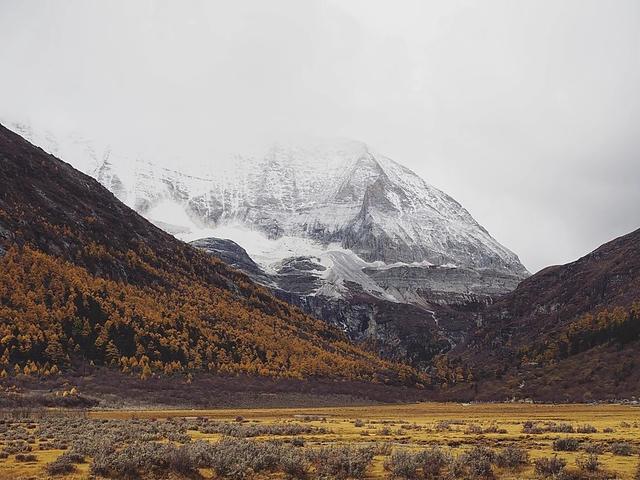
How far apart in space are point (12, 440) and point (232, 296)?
13131cm

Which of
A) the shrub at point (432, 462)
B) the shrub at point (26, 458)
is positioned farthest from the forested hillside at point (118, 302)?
the shrub at point (432, 462)

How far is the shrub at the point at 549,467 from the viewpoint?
22062mm

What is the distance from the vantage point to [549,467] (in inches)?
888

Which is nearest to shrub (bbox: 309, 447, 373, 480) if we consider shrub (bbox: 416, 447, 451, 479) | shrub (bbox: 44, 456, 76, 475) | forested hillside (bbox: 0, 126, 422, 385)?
shrub (bbox: 416, 447, 451, 479)

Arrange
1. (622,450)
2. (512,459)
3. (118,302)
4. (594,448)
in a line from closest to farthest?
(512,459) < (622,450) < (594,448) < (118,302)

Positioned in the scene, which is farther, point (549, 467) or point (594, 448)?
point (594, 448)

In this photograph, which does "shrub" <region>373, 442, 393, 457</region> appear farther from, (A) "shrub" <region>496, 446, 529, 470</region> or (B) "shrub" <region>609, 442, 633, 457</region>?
(B) "shrub" <region>609, 442, 633, 457</region>

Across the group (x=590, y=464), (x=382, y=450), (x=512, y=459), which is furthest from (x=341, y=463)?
(x=590, y=464)

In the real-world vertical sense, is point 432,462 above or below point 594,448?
below

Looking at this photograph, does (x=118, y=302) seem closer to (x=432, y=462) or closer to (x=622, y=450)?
(x=432, y=462)

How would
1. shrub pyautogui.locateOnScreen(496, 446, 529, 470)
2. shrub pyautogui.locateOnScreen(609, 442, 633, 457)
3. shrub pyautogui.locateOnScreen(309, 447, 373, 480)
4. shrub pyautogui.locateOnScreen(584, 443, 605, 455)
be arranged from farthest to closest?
shrub pyautogui.locateOnScreen(584, 443, 605, 455), shrub pyautogui.locateOnScreen(609, 442, 633, 457), shrub pyautogui.locateOnScreen(496, 446, 529, 470), shrub pyautogui.locateOnScreen(309, 447, 373, 480)

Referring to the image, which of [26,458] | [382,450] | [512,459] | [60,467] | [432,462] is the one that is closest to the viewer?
[60,467]

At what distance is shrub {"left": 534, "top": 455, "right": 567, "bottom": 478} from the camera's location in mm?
22062

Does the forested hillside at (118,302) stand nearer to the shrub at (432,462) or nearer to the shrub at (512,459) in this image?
the shrub at (432,462)
